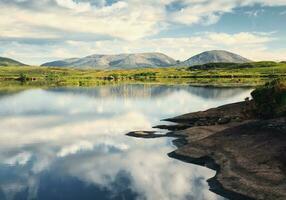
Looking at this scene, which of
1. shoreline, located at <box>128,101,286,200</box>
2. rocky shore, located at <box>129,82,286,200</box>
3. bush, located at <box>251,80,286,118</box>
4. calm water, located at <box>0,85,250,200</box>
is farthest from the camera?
bush, located at <box>251,80,286,118</box>

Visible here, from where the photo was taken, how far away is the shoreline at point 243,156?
41125mm

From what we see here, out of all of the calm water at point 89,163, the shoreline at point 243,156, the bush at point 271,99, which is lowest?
the calm water at point 89,163

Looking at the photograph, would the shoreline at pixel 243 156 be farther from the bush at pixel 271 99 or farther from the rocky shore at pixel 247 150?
the bush at pixel 271 99

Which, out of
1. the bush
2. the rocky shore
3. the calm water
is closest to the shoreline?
the rocky shore

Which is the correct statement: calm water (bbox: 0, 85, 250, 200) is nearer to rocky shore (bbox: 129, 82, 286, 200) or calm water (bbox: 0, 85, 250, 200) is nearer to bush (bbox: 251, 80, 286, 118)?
rocky shore (bbox: 129, 82, 286, 200)

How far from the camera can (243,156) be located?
50.3 metres

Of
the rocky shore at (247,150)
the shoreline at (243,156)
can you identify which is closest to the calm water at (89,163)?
the shoreline at (243,156)

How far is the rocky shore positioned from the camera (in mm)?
41625

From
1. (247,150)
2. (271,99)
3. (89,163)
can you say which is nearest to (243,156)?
(247,150)

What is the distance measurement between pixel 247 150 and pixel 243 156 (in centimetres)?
177

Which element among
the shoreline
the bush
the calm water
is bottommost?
the calm water

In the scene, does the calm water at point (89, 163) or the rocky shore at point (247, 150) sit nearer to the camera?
the rocky shore at point (247, 150)

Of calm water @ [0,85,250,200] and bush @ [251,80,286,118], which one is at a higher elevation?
bush @ [251,80,286,118]

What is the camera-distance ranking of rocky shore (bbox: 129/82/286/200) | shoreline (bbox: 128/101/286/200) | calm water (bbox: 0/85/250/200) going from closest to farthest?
shoreline (bbox: 128/101/286/200) → rocky shore (bbox: 129/82/286/200) → calm water (bbox: 0/85/250/200)
